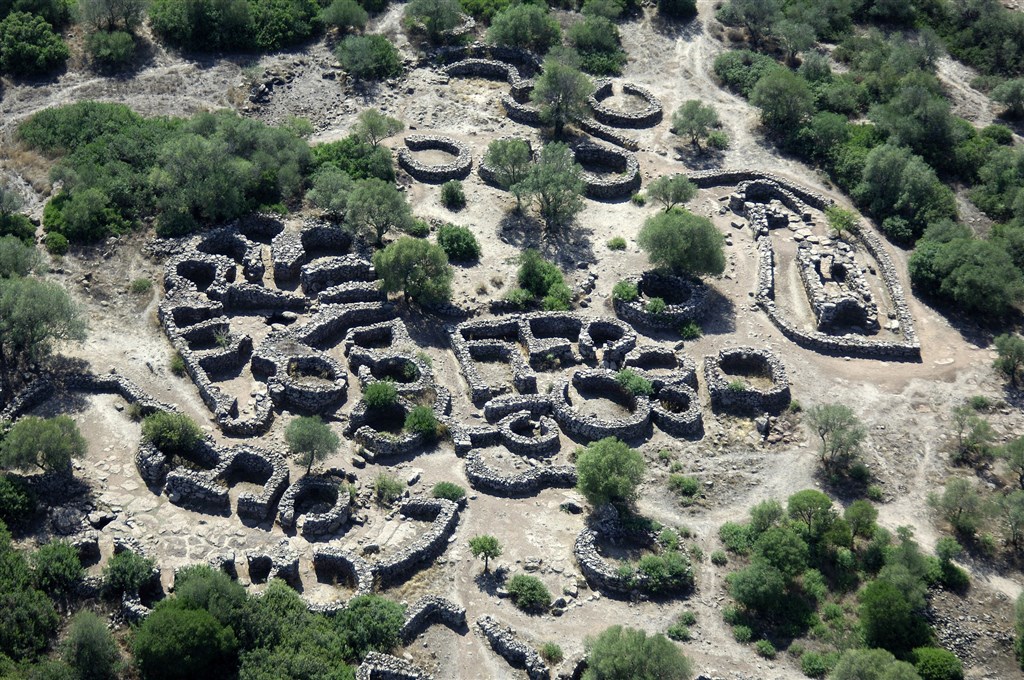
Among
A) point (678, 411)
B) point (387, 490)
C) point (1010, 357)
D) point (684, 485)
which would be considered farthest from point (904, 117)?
point (387, 490)

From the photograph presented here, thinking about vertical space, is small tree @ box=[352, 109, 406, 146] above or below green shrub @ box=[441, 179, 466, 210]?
above

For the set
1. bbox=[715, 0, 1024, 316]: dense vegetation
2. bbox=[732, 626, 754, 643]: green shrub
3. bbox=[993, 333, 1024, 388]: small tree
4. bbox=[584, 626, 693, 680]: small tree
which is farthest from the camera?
bbox=[715, 0, 1024, 316]: dense vegetation

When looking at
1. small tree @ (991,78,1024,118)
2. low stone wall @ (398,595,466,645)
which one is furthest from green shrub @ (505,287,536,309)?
small tree @ (991,78,1024,118)

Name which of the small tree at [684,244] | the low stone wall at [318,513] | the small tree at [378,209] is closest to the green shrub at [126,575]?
the low stone wall at [318,513]

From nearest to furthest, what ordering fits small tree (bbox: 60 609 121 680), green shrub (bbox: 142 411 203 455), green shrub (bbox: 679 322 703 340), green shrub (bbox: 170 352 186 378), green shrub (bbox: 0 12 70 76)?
1. small tree (bbox: 60 609 121 680)
2. green shrub (bbox: 142 411 203 455)
3. green shrub (bbox: 170 352 186 378)
4. green shrub (bbox: 679 322 703 340)
5. green shrub (bbox: 0 12 70 76)

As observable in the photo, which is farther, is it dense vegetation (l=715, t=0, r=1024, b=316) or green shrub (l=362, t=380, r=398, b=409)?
dense vegetation (l=715, t=0, r=1024, b=316)

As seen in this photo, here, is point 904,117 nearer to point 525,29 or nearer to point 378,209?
point 525,29

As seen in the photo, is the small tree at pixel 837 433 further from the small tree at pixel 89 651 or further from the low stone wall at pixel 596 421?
the small tree at pixel 89 651

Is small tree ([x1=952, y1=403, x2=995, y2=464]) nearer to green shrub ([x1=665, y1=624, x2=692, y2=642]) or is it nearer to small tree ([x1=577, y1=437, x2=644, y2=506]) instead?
small tree ([x1=577, y1=437, x2=644, y2=506])
